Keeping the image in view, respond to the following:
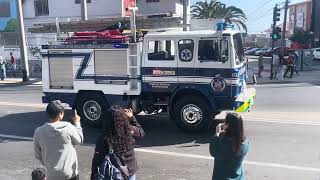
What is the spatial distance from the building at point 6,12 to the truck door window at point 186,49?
40185 mm

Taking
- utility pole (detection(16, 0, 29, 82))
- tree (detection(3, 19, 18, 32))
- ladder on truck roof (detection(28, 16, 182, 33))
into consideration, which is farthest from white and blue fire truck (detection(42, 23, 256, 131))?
tree (detection(3, 19, 18, 32))

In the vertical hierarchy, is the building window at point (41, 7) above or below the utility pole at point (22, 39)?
above

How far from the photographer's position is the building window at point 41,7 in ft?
143

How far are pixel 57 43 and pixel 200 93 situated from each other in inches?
166

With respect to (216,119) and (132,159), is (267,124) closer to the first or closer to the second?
(216,119)

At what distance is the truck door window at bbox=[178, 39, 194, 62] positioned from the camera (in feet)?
33.9

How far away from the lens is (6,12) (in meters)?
47.0

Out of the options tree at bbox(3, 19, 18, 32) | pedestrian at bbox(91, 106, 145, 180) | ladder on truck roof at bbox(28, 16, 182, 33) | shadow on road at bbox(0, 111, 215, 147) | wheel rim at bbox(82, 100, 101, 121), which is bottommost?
shadow on road at bbox(0, 111, 215, 147)

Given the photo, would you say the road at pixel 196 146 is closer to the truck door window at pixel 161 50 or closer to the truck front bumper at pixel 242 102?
the truck front bumper at pixel 242 102

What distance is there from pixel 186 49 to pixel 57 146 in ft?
20.4

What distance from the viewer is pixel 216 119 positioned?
11.8m

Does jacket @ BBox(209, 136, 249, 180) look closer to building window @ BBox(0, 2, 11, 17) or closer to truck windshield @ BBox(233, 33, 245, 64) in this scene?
truck windshield @ BBox(233, 33, 245, 64)

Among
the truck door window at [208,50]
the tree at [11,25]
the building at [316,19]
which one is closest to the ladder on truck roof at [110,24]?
the truck door window at [208,50]

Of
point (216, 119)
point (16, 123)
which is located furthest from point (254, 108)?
point (16, 123)
